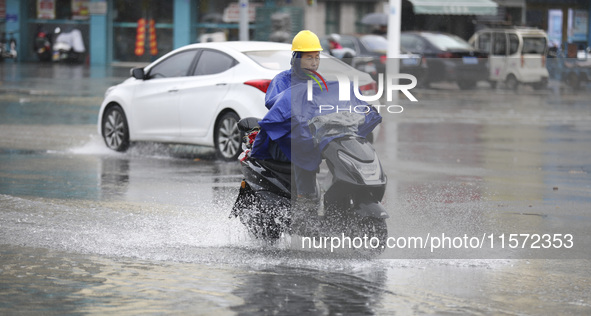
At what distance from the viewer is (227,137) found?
42.3 ft

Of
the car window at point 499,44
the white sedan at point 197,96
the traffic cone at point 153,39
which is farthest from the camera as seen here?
the traffic cone at point 153,39

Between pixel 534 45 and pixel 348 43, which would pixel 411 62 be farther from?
pixel 534 45

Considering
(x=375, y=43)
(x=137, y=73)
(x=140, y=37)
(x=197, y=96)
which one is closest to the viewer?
(x=197, y=96)

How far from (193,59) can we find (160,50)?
28982mm

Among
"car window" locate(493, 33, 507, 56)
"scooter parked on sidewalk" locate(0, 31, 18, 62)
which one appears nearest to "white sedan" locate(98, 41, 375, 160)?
"car window" locate(493, 33, 507, 56)

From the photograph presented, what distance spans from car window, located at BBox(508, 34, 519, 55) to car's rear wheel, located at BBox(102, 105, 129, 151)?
2076 centimetres

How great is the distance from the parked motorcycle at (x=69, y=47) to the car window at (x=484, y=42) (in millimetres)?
16930

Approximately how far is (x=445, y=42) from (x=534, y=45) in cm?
328

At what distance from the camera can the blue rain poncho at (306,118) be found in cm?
702

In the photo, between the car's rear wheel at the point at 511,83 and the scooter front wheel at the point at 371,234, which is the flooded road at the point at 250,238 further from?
the car's rear wheel at the point at 511,83

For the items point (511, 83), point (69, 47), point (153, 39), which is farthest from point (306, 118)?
point (69, 47)

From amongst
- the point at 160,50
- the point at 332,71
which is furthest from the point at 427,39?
the point at 332,71

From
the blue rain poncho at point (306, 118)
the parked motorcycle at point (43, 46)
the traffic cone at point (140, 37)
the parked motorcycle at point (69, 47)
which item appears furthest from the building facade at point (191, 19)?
the blue rain poncho at point (306, 118)

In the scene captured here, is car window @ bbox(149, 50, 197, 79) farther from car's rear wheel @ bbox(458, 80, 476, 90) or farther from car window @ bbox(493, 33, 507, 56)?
car window @ bbox(493, 33, 507, 56)
